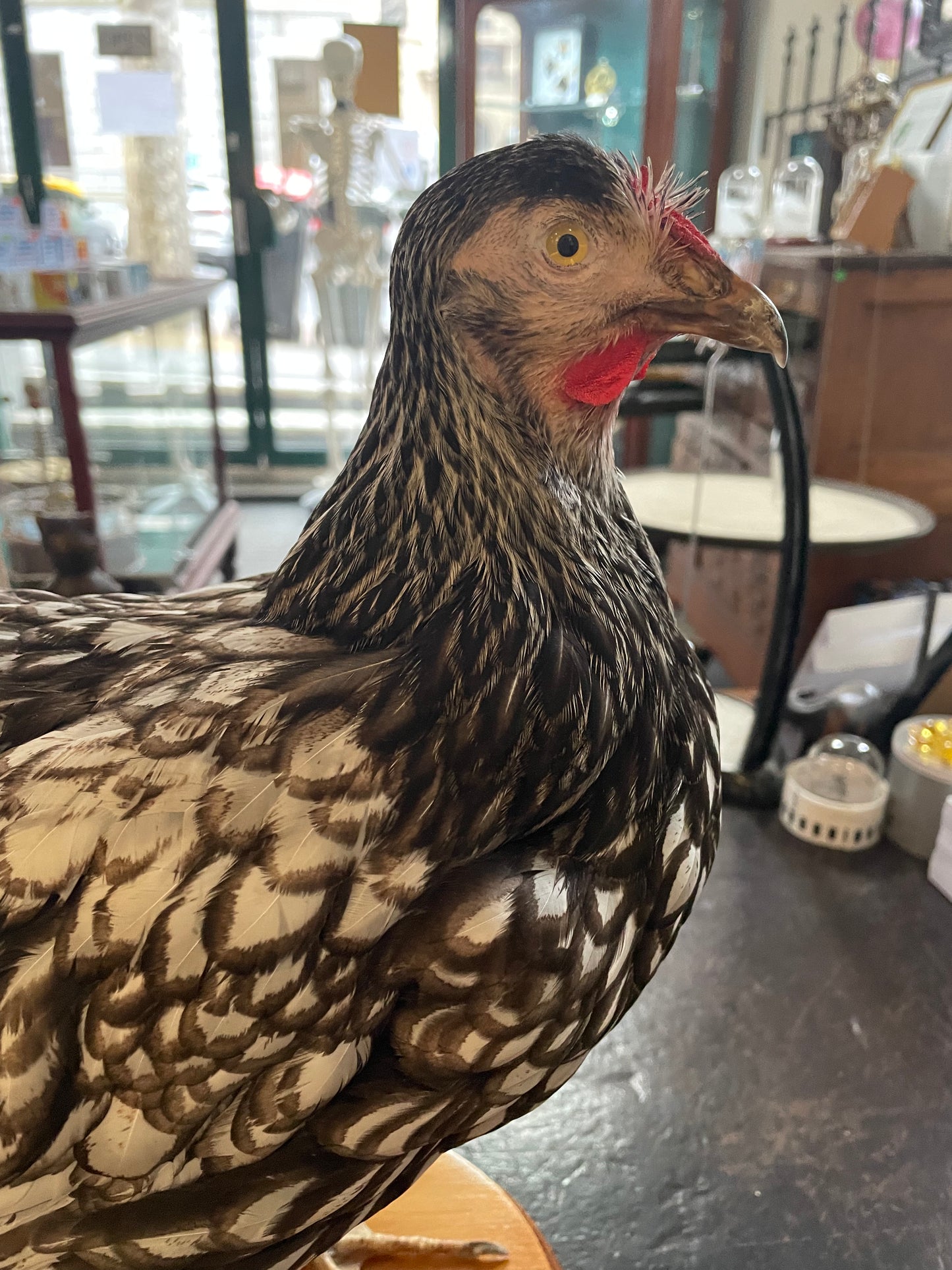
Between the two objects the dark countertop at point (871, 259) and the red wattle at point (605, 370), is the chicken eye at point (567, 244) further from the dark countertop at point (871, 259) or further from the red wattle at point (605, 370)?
the dark countertop at point (871, 259)

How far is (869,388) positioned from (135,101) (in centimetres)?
179

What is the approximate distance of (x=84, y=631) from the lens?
69cm

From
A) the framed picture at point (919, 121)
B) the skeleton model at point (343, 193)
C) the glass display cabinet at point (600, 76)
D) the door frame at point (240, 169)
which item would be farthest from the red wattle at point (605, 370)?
the door frame at point (240, 169)

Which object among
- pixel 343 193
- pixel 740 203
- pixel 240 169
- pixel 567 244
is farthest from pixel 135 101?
pixel 567 244

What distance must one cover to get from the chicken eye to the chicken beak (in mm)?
55

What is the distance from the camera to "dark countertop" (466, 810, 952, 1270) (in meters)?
0.96

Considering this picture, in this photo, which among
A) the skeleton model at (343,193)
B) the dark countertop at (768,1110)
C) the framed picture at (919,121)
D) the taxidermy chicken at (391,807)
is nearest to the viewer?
the taxidermy chicken at (391,807)

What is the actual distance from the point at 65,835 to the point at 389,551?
258 mm

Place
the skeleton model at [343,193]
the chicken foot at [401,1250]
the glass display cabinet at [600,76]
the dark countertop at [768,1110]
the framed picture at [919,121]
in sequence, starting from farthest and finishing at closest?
the skeleton model at [343,193] → the glass display cabinet at [600,76] → the framed picture at [919,121] → the dark countertop at [768,1110] → the chicken foot at [401,1250]

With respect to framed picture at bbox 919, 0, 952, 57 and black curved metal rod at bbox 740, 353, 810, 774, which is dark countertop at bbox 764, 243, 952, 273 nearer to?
black curved metal rod at bbox 740, 353, 810, 774

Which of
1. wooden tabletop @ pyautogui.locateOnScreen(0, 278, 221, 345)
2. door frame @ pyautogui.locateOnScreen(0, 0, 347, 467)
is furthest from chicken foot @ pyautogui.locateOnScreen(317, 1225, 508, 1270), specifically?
door frame @ pyautogui.locateOnScreen(0, 0, 347, 467)

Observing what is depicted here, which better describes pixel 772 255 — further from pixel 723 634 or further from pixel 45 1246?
pixel 45 1246

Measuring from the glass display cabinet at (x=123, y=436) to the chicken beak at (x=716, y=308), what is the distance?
1.18 m

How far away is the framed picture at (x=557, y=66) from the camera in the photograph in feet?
10.2
